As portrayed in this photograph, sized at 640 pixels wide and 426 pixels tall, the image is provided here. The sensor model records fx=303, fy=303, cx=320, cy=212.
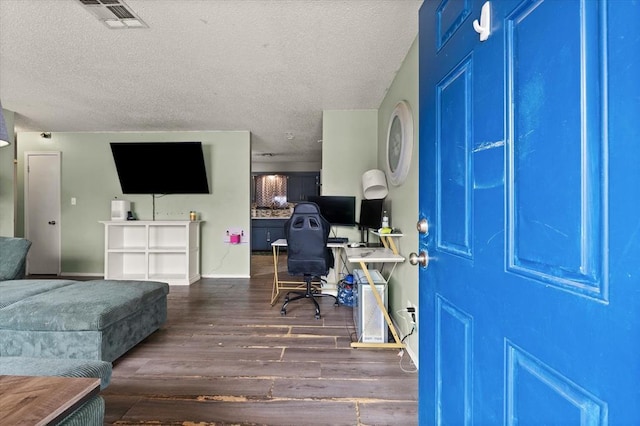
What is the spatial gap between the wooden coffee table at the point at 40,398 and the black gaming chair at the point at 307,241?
7.45 ft

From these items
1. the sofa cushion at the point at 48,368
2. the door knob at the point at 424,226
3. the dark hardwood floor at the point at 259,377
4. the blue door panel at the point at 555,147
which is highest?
the blue door panel at the point at 555,147

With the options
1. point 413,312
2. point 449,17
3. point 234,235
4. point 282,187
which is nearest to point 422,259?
point 449,17

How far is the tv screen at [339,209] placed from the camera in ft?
12.3

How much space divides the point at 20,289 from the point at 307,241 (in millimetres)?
2340

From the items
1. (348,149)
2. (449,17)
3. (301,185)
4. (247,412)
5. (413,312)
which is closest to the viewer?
(449,17)

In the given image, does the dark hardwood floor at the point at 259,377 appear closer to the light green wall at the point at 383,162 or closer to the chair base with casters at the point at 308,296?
the chair base with casters at the point at 308,296

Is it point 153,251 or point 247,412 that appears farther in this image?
point 153,251

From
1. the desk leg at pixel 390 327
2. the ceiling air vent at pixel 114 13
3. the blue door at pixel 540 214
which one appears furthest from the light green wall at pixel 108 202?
the blue door at pixel 540 214

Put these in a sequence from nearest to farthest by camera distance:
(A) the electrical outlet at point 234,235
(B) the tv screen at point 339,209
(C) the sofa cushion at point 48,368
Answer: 1. (C) the sofa cushion at point 48,368
2. (B) the tv screen at point 339,209
3. (A) the electrical outlet at point 234,235

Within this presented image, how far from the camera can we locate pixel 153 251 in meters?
4.55

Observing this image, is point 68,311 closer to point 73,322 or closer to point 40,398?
point 73,322

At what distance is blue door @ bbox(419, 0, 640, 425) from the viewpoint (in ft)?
1.45

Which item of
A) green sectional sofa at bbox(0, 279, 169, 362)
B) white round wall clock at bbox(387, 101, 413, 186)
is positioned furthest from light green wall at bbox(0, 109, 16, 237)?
white round wall clock at bbox(387, 101, 413, 186)

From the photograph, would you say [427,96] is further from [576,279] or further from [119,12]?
[119,12]
